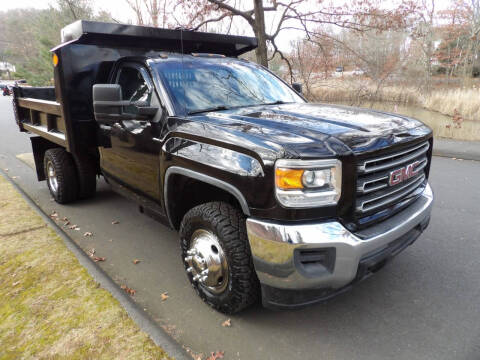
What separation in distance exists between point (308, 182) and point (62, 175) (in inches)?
160

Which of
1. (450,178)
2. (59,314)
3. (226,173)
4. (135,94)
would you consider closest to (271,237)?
(226,173)

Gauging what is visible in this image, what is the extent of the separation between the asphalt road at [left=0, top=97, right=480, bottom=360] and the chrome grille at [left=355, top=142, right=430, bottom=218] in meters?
0.89

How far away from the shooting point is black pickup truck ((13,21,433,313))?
6.94ft

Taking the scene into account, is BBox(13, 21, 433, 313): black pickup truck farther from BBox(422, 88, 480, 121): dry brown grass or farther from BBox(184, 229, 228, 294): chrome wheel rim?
BBox(422, 88, 480, 121): dry brown grass

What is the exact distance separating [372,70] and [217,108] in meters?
12.5

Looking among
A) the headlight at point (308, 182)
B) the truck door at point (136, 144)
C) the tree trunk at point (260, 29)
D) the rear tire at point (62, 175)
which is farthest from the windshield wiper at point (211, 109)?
the tree trunk at point (260, 29)

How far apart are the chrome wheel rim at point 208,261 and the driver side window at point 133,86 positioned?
4.37ft

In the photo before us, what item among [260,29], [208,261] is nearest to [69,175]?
[208,261]

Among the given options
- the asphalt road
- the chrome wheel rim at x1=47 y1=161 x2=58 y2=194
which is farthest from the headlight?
the chrome wheel rim at x1=47 y1=161 x2=58 y2=194

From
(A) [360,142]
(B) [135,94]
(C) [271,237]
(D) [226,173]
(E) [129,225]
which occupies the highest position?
(B) [135,94]

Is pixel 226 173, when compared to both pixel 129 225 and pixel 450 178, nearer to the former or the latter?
pixel 129 225

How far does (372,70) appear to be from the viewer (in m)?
13.8

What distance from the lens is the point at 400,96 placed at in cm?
1738

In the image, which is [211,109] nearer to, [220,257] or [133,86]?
[133,86]
